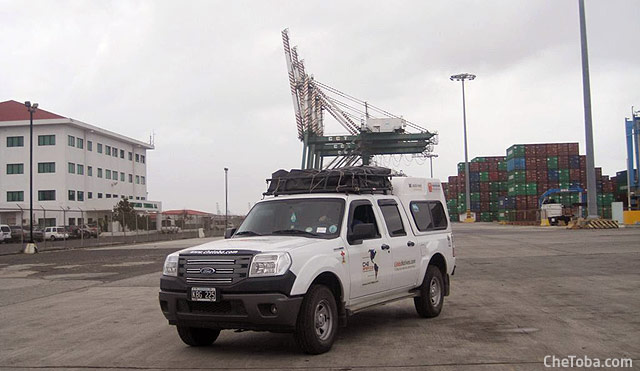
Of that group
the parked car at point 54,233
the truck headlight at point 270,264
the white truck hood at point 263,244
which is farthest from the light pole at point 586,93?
the parked car at point 54,233

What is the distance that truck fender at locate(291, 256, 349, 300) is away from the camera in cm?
652

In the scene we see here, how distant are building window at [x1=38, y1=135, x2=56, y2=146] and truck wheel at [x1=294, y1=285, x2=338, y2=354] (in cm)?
7333

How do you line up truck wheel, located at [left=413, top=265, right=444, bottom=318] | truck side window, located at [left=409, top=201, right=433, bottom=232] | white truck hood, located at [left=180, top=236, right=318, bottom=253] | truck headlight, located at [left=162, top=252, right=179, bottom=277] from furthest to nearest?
truck side window, located at [left=409, top=201, right=433, bottom=232]
truck wheel, located at [left=413, top=265, right=444, bottom=318]
truck headlight, located at [left=162, top=252, right=179, bottom=277]
white truck hood, located at [left=180, top=236, right=318, bottom=253]

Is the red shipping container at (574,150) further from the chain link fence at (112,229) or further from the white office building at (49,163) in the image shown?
the white office building at (49,163)

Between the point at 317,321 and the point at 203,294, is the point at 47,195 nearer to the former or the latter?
the point at 203,294

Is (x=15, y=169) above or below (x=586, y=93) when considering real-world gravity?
below

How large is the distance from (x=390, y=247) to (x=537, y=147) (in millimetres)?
68873

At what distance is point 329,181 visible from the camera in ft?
27.9

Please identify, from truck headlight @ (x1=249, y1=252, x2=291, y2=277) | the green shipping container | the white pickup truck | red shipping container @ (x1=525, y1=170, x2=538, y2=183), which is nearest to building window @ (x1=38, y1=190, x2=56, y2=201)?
the green shipping container

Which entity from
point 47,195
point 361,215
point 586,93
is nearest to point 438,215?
point 361,215

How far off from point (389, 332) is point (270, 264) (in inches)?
101

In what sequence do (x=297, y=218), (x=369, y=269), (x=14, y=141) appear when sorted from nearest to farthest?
(x=369, y=269)
(x=297, y=218)
(x=14, y=141)

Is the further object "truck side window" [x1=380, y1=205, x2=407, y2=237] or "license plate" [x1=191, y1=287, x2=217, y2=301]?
"truck side window" [x1=380, y1=205, x2=407, y2=237]

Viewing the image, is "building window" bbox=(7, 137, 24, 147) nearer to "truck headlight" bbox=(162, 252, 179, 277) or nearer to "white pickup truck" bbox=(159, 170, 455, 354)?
"white pickup truck" bbox=(159, 170, 455, 354)
